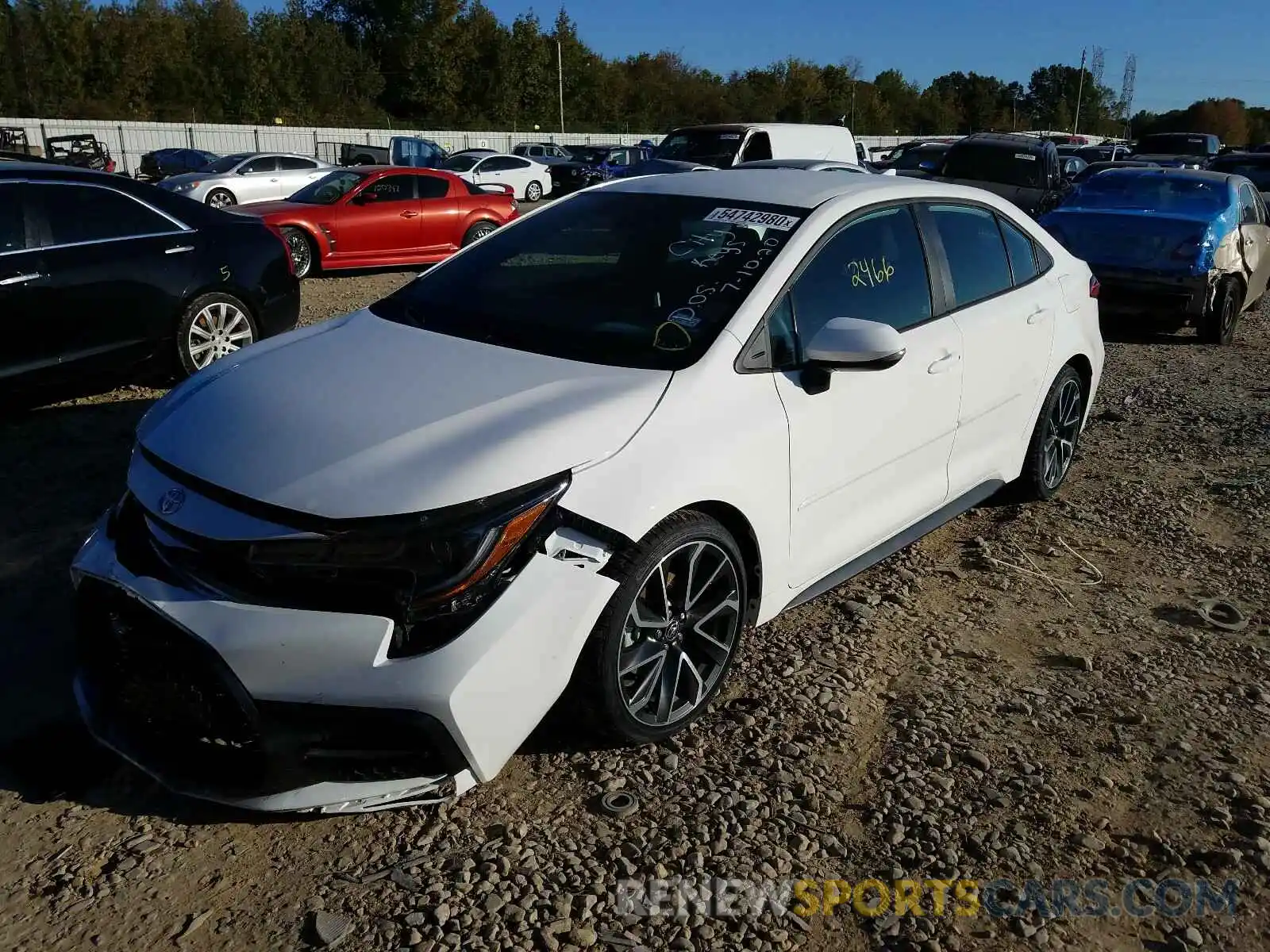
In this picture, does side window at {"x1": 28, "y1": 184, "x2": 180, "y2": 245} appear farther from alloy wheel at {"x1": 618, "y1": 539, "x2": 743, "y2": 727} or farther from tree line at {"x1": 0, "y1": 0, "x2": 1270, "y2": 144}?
tree line at {"x1": 0, "y1": 0, "x2": 1270, "y2": 144}

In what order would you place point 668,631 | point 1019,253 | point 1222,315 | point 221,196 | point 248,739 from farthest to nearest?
point 221,196 < point 1222,315 < point 1019,253 < point 668,631 < point 248,739

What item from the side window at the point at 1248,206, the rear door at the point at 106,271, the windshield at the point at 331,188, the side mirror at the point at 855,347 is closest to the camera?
the side mirror at the point at 855,347

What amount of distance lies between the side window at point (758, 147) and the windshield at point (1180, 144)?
50.3 ft

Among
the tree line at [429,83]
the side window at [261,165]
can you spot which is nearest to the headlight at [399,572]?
the side window at [261,165]

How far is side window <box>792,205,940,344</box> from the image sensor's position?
3.57 meters

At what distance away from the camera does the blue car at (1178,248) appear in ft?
31.7

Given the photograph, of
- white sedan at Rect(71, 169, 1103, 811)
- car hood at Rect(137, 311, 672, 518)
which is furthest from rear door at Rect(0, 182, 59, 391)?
car hood at Rect(137, 311, 672, 518)

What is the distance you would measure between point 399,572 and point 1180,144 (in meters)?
31.2

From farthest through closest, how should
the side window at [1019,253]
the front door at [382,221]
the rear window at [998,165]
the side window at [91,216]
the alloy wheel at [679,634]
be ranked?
the rear window at [998,165] < the front door at [382,221] < the side window at [91,216] < the side window at [1019,253] < the alloy wheel at [679,634]

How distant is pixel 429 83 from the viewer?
73750mm

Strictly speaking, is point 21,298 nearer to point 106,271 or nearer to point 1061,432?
point 106,271

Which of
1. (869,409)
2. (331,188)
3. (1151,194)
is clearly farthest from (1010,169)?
(869,409)

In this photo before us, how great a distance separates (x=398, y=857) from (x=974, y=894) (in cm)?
147

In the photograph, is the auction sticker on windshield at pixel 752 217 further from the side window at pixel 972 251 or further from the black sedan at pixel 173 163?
the black sedan at pixel 173 163
